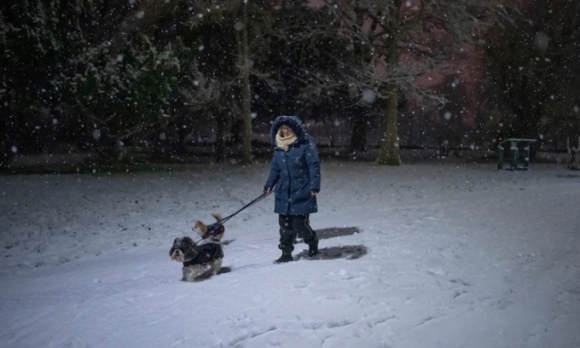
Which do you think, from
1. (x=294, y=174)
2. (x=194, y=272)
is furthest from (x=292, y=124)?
(x=194, y=272)

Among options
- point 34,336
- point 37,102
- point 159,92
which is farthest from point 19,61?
point 34,336

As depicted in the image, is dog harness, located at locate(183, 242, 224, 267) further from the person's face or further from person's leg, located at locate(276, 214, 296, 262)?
the person's face

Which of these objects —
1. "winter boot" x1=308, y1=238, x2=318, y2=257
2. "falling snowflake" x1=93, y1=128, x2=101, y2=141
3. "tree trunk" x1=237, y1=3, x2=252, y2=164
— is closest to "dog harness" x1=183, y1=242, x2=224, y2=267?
"winter boot" x1=308, y1=238, x2=318, y2=257

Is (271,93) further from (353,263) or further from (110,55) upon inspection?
(353,263)

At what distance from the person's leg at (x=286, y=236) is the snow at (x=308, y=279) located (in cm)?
35

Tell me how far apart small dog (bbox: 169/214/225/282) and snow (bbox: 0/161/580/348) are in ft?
0.56

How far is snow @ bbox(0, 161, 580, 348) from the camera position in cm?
425

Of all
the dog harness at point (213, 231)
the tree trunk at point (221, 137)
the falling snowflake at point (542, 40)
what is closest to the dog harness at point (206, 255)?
the dog harness at point (213, 231)

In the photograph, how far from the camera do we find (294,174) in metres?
6.25

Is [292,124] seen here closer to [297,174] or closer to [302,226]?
[297,174]

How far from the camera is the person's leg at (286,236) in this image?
639cm

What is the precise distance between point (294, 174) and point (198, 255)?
5.29 feet

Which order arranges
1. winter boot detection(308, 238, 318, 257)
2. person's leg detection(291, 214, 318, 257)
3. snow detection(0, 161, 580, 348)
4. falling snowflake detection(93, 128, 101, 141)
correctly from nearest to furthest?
snow detection(0, 161, 580, 348), person's leg detection(291, 214, 318, 257), winter boot detection(308, 238, 318, 257), falling snowflake detection(93, 128, 101, 141)

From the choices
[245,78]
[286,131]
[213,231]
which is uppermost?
[245,78]
